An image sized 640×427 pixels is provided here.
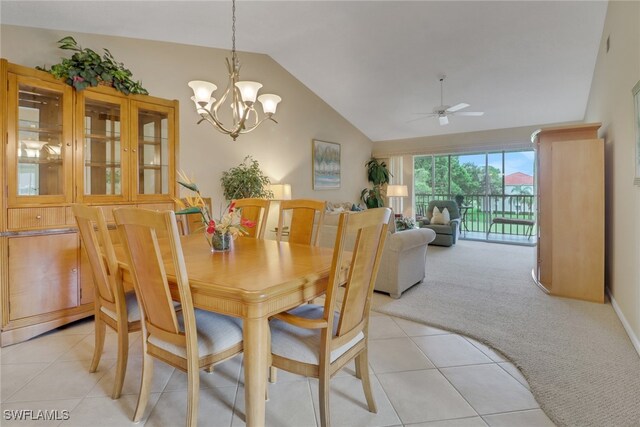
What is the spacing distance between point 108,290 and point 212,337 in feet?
2.66

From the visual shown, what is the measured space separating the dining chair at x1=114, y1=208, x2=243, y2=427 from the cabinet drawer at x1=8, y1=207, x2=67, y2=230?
1.63m

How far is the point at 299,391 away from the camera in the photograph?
1857 mm

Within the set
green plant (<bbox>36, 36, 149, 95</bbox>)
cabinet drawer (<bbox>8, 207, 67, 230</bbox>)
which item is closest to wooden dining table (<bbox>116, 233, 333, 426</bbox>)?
cabinet drawer (<bbox>8, 207, 67, 230</bbox>)

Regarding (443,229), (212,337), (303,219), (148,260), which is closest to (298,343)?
(212,337)

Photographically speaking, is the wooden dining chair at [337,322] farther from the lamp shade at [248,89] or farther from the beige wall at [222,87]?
the beige wall at [222,87]

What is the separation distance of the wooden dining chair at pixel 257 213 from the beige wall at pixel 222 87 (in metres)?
1.77

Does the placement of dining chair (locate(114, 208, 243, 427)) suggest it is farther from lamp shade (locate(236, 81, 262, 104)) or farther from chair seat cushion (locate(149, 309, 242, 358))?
lamp shade (locate(236, 81, 262, 104))

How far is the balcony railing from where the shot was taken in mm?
7254

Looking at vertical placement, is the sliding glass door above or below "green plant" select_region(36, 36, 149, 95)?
below

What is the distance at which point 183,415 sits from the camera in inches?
65.7

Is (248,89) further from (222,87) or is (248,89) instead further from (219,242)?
(222,87)

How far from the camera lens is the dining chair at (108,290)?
5.45 feet

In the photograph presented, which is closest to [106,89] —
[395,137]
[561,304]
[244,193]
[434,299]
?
[244,193]

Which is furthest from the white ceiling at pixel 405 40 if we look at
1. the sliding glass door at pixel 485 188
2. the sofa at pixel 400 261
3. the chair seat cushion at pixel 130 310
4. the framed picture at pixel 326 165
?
the chair seat cushion at pixel 130 310
